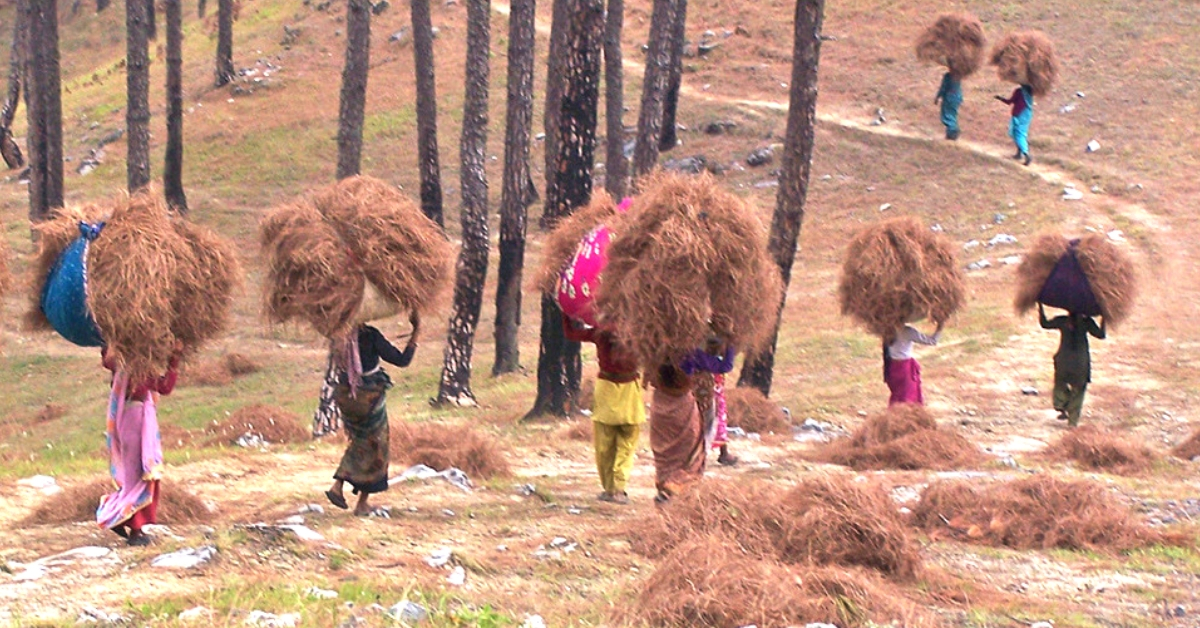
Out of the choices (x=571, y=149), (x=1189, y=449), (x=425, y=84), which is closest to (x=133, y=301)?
(x=571, y=149)

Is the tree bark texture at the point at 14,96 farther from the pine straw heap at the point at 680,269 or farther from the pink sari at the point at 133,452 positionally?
the pine straw heap at the point at 680,269

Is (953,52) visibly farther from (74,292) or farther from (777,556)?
(74,292)

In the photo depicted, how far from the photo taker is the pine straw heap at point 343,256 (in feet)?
25.9

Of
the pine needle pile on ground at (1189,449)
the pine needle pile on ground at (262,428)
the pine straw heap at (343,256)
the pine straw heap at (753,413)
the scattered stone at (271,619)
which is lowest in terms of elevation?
the pine needle pile on ground at (262,428)

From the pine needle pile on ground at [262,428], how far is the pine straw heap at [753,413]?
4.23m

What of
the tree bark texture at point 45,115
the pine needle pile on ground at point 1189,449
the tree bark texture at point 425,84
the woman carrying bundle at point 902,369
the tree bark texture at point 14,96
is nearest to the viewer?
the pine needle pile on ground at point 1189,449

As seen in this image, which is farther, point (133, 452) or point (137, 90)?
point (137, 90)

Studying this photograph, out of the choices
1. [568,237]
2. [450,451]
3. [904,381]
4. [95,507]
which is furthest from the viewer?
[904,381]

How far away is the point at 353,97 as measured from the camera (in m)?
16.7

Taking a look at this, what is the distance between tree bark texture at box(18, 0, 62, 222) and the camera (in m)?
24.9

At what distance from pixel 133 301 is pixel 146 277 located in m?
0.15

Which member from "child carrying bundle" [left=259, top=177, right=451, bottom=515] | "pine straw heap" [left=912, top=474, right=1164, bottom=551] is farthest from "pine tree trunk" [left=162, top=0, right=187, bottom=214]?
"pine straw heap" [left=912, top=474, right=1164, bottom=551]

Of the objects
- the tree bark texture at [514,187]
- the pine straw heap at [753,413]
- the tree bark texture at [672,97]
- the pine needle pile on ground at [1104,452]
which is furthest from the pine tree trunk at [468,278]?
the tree bark texture at [672,97]

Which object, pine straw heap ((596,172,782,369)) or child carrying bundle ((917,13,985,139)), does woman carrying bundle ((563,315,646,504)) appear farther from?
child carrying bundle ((917,13,985,139))
